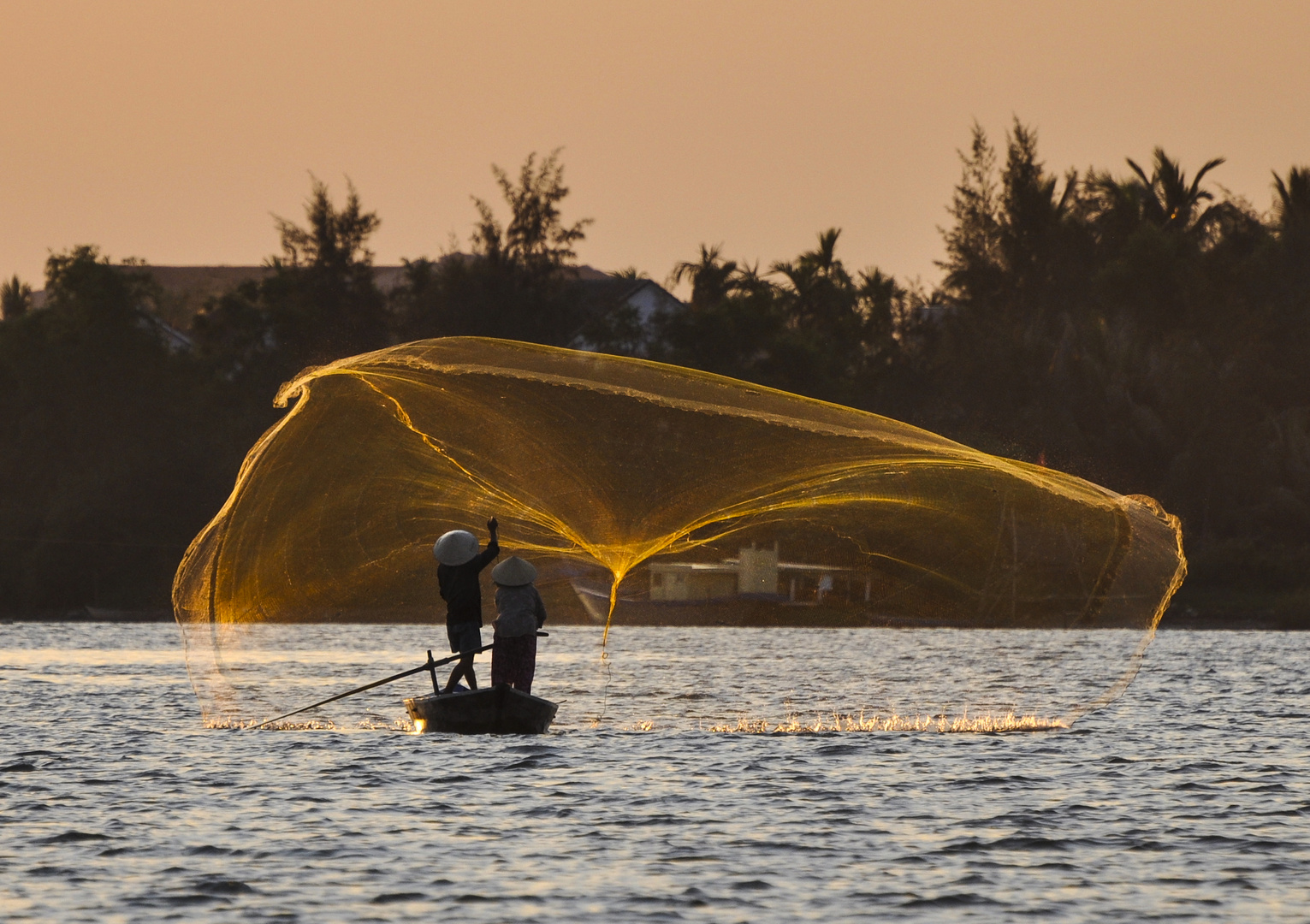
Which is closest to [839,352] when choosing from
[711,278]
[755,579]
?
[711,278]

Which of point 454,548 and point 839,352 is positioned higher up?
point 839,352

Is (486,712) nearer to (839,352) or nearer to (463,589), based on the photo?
(463,589)

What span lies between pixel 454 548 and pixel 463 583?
69cm

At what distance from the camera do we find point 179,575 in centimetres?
2461

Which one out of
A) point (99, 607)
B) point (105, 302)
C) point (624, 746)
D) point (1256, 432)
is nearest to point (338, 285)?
point (105, 302)

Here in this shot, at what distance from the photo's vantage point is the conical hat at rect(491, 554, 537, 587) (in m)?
24.3

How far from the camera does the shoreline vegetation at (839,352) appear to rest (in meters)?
90.1

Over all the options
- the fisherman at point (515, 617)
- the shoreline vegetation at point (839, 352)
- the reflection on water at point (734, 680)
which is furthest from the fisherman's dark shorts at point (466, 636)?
the shoreline vegetation at point (839, 352)

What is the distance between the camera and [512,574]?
24.4 meters

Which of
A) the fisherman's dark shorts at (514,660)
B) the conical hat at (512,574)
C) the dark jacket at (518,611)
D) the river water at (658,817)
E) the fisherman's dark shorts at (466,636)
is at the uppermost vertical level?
the conical hat at (512,574)

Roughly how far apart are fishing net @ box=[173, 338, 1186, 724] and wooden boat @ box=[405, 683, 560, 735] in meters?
1.65

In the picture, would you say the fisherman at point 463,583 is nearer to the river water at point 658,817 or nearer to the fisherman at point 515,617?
the fisherman at point 515,617

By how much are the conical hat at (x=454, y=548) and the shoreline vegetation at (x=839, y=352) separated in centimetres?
6446

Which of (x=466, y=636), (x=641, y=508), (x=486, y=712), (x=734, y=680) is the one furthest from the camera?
(x=734, y=680)
